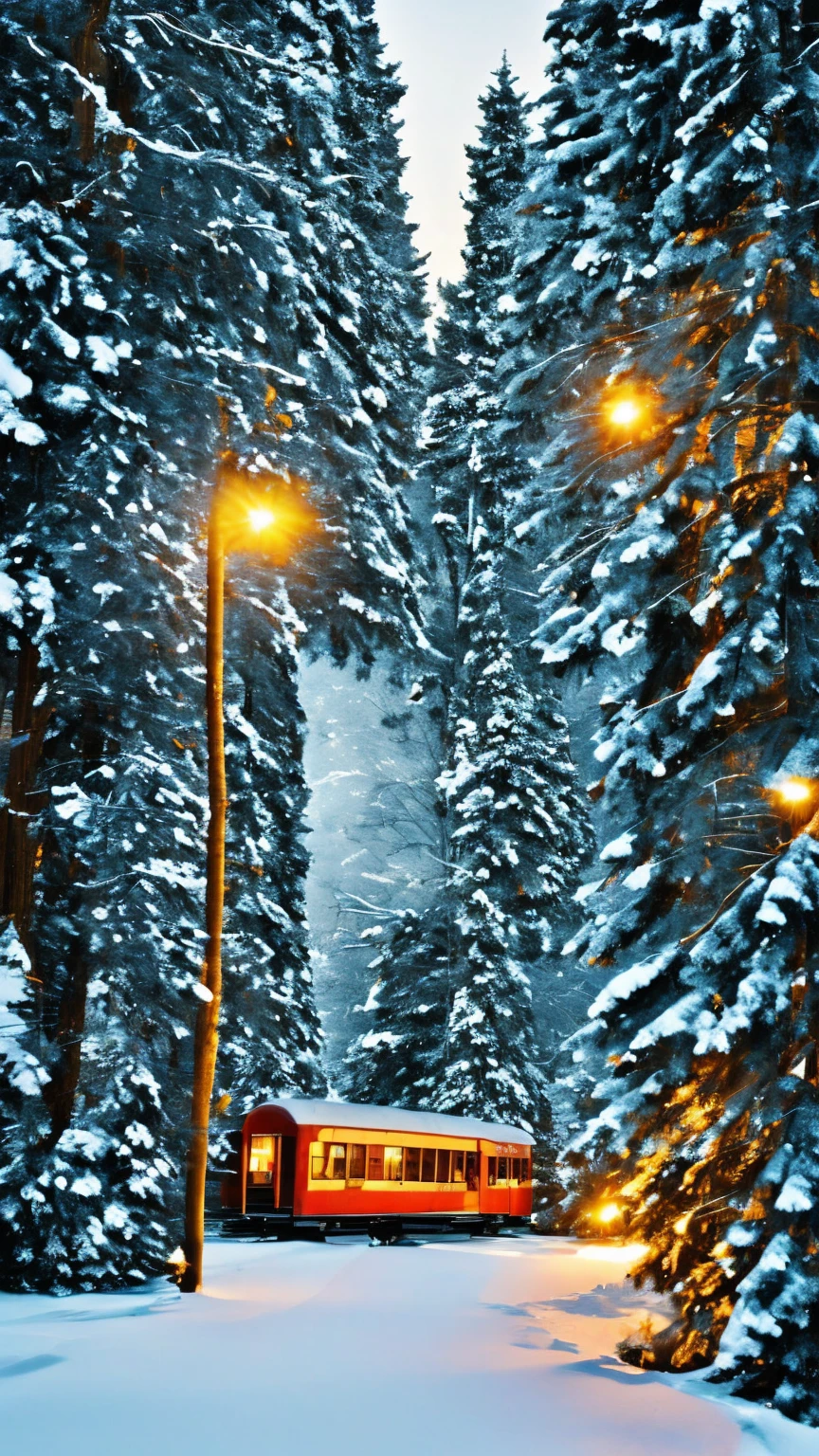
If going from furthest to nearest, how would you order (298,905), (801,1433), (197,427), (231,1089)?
(298,905)
(231,1089)
(197,427)
(801,1433)

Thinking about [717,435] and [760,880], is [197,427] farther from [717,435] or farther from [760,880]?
[760,880]

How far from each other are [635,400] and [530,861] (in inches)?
726

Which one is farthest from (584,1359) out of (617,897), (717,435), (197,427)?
(197,427)

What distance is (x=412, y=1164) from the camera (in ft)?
78.4

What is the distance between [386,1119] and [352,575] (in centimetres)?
953

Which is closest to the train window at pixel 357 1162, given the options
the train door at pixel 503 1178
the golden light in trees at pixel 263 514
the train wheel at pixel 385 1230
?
the train wheel at pixel 385 1230

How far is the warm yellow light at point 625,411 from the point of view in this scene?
1188 cm

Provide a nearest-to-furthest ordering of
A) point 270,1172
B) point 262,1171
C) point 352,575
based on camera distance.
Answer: point 270,1172 → point 262,1171 → point 352,575

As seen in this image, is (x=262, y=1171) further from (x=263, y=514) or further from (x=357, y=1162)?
(x=263, y=514)

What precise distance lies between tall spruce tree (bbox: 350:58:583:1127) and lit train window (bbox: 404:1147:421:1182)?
156 inches

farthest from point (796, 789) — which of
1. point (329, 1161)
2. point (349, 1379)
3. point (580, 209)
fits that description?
point (329, 1161)

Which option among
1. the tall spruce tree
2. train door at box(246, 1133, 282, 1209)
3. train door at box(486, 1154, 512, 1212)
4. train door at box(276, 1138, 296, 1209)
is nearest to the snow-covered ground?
train door at box(276, 1138, 296, 1209)

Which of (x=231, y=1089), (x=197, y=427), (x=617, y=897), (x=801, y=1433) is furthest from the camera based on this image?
(x=231, y=1089)

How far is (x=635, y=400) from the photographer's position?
38.9 ft
